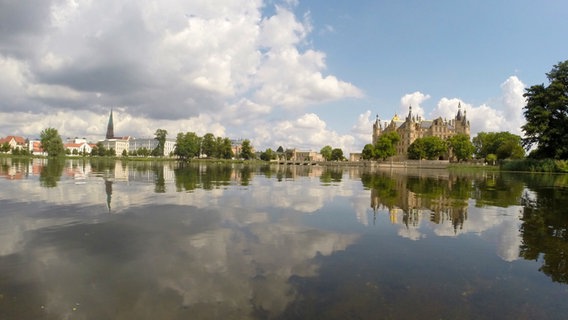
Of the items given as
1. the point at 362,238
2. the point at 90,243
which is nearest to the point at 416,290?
the point at 362,238

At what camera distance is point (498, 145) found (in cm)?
14800

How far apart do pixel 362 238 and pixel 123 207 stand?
439 inches

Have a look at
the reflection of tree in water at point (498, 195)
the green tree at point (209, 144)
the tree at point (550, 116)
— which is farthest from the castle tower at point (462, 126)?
the reflection of tree in water at point (498, 195)

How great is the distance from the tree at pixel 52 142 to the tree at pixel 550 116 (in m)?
151

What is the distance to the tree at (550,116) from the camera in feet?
230

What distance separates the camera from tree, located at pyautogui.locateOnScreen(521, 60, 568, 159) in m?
70.2

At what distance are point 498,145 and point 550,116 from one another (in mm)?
83608

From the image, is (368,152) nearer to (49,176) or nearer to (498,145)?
(498,145)

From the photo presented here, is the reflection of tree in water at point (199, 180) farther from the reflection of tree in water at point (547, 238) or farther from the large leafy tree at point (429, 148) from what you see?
the large leafy tree at point (429, 148)

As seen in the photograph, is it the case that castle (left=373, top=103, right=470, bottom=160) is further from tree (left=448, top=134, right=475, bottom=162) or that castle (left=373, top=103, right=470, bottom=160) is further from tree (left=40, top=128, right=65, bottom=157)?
tree (left=40, top=128, right=65, bottom=157)

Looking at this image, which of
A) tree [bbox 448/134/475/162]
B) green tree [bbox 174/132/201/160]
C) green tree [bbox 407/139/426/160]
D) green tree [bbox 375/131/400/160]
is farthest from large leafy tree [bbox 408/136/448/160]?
green tree [bbox 174/132/201/160]

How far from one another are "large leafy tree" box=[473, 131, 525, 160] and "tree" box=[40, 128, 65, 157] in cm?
16732

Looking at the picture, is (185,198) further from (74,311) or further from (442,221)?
(74,311)

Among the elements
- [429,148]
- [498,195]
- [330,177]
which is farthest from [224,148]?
[498,195]
